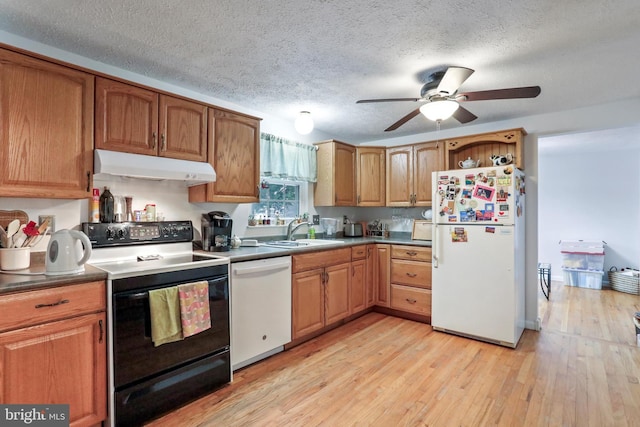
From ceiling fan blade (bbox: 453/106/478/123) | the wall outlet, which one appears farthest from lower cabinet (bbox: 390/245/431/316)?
the wall outlet

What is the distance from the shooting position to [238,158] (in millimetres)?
2875

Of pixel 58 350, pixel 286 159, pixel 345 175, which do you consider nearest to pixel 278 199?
pixel 286 159

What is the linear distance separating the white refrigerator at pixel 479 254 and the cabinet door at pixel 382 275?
575 millimetres

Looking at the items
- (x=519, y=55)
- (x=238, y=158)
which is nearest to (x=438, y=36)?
(x=519, y=55)

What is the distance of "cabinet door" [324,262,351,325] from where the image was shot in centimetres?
322

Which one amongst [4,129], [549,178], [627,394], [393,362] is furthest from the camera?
[549,178]

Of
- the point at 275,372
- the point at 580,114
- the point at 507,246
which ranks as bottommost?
the point at 275,372

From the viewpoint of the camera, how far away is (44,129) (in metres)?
1.88

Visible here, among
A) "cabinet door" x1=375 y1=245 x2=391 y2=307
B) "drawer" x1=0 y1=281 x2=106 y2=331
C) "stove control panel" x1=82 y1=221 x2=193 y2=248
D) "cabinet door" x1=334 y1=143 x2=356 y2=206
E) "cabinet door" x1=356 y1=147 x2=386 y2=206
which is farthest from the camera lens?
"cabinet door" x1=356 y1=147 x2=386 y2=206

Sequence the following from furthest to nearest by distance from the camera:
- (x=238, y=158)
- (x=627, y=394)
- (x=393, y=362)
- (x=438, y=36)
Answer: (x=238, y=158)
(x=393, y=362)
(x=627, y=394)
(x=438, y=36)

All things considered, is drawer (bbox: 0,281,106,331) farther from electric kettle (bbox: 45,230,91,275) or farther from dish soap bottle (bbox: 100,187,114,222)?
dish soap bottle (bbox: 100,187,114,222)

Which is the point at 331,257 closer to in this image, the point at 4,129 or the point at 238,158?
the point at 238,158

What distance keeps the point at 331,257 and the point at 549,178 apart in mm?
4967

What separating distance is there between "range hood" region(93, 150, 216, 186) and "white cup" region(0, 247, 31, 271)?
23.2 inches
